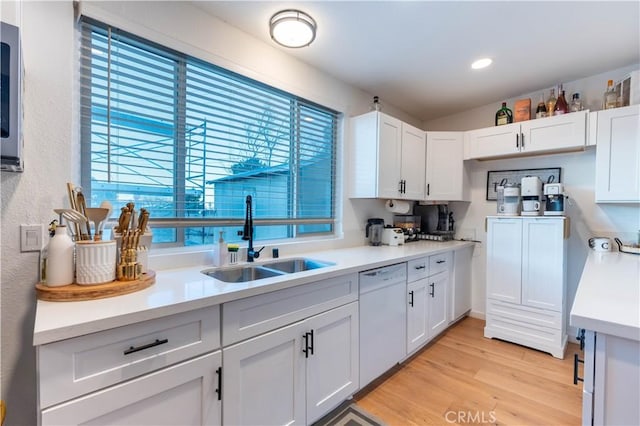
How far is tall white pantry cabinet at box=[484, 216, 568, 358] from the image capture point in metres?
2.45

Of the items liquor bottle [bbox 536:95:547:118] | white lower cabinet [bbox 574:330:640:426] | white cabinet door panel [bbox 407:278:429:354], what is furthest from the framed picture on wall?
white lower cabinet [bbox 574:330:640:426]

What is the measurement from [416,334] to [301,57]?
246cm

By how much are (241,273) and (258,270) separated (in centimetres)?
11

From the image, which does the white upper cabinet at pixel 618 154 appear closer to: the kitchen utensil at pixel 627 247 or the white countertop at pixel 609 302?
the kitchen utensil at pixel 627 247

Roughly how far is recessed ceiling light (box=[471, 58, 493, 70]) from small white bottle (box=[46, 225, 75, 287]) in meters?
2.97

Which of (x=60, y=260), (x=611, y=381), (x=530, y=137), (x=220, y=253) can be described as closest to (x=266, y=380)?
(x=220, y=253)

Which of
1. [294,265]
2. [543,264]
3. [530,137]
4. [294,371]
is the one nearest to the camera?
[294,371]

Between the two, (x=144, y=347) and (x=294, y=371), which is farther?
(x=294, y=371)

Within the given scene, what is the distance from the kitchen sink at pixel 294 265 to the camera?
198 centimetres

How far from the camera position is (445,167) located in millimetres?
3174

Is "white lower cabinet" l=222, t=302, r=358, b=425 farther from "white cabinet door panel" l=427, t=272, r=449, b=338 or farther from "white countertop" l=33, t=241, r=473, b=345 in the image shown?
"white cabinet door panel" l=427, t=272, r=449, b=338

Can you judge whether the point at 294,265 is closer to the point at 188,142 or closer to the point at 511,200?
the point at 188,142

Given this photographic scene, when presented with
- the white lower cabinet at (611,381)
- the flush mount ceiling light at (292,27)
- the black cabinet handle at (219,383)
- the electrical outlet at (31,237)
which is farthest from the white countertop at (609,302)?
the electrical outlet at (31,237)

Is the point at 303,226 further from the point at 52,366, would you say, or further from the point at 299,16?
the point at 52,366
